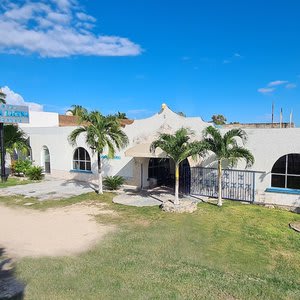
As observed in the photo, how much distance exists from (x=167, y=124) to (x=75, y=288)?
13.3m

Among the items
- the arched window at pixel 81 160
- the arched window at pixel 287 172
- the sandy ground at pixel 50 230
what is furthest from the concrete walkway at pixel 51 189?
the arched window at pixel 287 172

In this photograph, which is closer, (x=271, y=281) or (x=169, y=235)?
(x=271, y=281)

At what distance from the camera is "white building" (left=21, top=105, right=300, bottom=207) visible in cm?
1583

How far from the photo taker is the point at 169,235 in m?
11.5

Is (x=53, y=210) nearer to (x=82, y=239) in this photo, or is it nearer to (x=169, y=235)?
(x=82, y=239)

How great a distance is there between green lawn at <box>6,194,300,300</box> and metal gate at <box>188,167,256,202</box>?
345 centimetres

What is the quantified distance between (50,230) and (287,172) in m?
12.8

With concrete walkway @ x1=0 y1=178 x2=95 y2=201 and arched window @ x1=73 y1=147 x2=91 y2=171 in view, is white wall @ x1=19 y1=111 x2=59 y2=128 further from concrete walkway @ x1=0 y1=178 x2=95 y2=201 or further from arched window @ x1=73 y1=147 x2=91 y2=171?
concrete walkway @ x1=0 y1=178 x2=95 y2=201

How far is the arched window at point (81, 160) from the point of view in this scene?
24.3 m

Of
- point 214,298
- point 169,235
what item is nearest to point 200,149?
point 169,235

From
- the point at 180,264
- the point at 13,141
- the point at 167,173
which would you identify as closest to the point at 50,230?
the point at 180,264

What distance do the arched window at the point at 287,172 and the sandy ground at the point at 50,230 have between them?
987cm

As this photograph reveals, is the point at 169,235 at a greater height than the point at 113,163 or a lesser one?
lesser

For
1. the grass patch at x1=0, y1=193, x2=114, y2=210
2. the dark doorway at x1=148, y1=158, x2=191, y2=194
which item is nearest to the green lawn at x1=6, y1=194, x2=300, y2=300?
the grass patch at x1=0, y1=193, x2=114, y2=210
